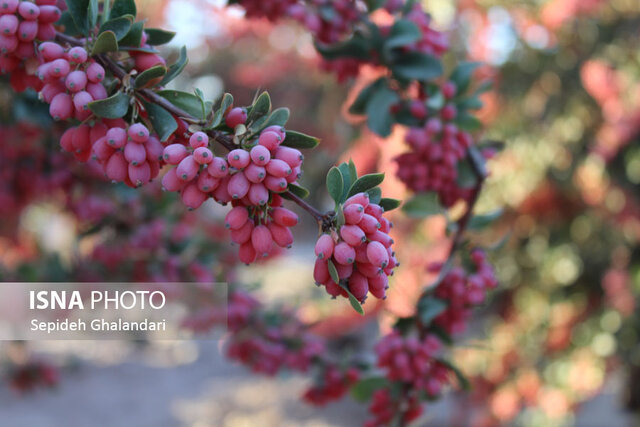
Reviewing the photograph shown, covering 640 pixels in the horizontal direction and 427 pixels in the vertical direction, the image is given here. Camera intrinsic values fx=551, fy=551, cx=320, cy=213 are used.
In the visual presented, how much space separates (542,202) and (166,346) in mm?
3350

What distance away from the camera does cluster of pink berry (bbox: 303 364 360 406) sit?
1.25 meters

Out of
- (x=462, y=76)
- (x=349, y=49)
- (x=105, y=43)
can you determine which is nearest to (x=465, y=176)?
(x=462, y=76)

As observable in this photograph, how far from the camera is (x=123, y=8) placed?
657mm

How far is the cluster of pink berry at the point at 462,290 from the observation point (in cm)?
92

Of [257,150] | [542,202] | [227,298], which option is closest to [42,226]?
[227,298]

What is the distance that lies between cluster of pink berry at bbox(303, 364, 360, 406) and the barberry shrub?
0.77 feet

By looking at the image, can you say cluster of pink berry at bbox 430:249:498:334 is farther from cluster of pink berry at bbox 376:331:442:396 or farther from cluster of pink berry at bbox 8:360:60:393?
cluster of pink berry at bbox 8:360:60:393

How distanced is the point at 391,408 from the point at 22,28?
80 centimetres

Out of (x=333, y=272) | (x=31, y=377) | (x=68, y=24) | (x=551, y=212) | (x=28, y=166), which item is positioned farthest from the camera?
(x=551, y=212)

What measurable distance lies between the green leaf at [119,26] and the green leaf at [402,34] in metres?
0.43

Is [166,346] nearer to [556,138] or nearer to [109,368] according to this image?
[109,368]

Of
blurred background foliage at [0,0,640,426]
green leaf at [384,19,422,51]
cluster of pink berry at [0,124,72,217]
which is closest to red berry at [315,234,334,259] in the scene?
green leaf at [384,19,422,51]

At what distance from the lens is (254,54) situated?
16.7 ft

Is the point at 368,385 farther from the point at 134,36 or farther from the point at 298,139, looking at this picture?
the point at 134,36
